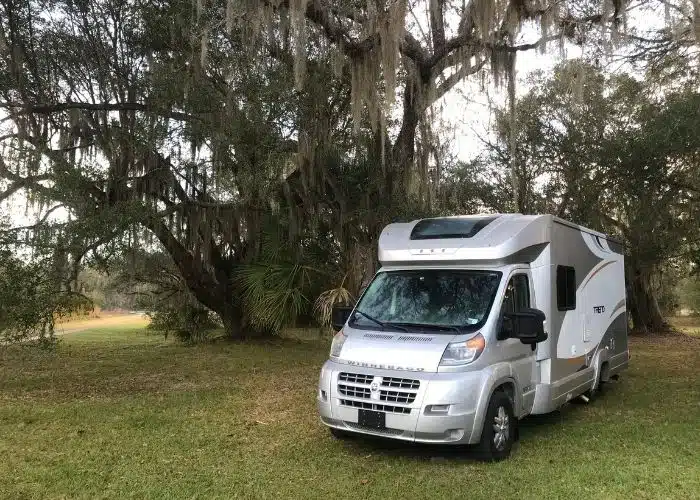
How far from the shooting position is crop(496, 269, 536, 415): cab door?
17.9 feet

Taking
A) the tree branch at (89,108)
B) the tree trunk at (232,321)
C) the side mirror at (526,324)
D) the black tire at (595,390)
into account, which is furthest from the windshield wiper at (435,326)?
Answer: the tree trunk at (232,321)

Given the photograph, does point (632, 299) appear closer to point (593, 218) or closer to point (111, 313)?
point (593, 218)

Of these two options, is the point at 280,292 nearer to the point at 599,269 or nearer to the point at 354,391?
the point at 599,269

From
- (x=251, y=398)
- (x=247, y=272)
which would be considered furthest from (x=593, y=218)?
(x=251, y=398)

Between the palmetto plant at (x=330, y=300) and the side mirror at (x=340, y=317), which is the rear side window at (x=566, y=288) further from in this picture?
the palmetto plant at (x=330, y=300)

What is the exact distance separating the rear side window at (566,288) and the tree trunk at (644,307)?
14323 mm

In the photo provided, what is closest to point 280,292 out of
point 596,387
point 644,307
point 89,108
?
point 89,108

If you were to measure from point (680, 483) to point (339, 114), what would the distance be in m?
9.82

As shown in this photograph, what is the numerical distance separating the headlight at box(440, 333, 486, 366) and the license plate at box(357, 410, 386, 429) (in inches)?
27.8

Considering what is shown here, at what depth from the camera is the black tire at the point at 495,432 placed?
5062 mm

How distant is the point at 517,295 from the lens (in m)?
5.85

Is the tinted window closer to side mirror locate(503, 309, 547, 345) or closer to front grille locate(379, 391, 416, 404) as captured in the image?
side mirror locate(503, 309, 547, 345)

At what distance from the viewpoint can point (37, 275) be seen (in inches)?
331

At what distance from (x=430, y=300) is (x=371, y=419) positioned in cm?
137
